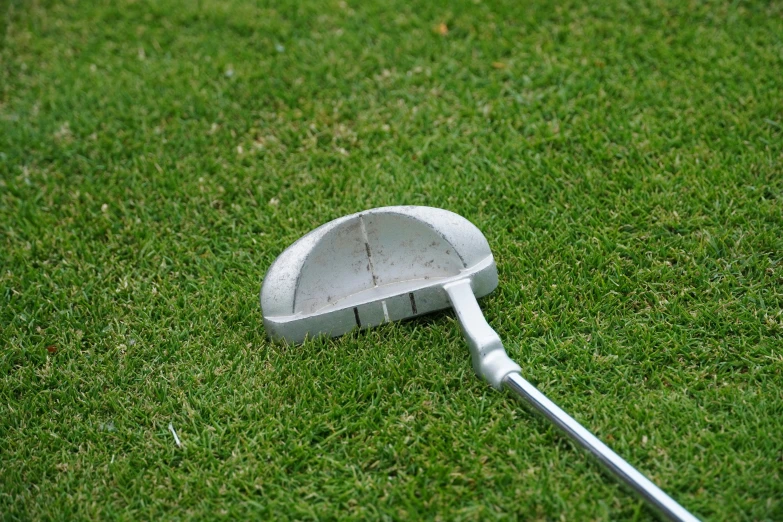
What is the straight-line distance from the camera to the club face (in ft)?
7.64

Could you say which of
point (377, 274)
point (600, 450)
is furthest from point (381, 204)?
point (600, 450)

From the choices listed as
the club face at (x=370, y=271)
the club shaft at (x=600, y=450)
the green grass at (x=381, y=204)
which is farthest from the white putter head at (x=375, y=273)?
the club shaft at (x=600, y=450)

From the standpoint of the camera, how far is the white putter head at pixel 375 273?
2.33m

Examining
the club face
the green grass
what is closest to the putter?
the club face

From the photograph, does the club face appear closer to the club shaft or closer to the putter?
A: the putter

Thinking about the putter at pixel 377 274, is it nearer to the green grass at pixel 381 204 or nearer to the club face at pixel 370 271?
the club face at pixel 370 271

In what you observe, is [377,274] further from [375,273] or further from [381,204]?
[381,204]

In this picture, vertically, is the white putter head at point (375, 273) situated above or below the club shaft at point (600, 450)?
above

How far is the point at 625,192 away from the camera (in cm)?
288

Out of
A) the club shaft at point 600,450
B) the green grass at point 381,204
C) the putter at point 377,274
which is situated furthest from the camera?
the putter at point 377,274

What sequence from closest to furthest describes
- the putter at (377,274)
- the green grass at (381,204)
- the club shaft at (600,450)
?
the club shaft at (600,450) < the green grass at (381,204) < the putter at (377,274)

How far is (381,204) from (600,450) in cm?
143

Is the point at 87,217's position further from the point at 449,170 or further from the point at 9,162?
the point at 449,170

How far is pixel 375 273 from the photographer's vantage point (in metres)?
2.41
